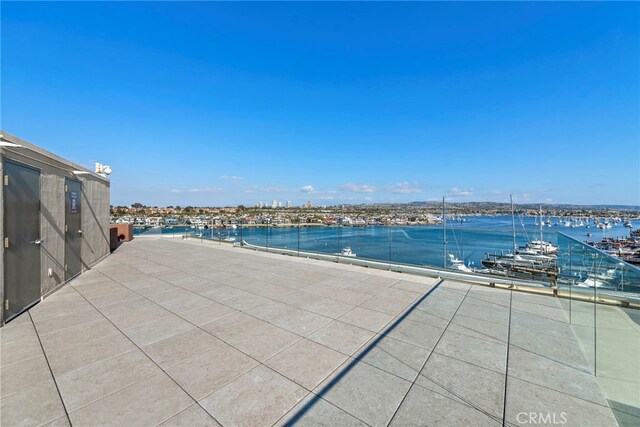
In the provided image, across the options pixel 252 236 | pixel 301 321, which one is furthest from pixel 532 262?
pixel 252 236

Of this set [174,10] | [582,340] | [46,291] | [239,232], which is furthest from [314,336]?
[174,10]

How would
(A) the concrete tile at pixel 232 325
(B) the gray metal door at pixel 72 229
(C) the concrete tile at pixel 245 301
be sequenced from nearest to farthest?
(A) the concrete tile at pixel 232 325 < (C) the concrete tile at pixel 245 301 < (B) the gray metal door at pixel 72 229

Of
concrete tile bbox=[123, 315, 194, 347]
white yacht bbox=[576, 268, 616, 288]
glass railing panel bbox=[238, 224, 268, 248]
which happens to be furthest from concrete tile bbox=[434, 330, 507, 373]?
glass railing panel bbox=[238, 224, 268, 248]

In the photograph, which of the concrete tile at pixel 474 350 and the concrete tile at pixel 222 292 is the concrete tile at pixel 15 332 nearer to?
the concrete tile at pixel 222 292

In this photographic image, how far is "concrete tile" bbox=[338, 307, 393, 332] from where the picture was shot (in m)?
2.89

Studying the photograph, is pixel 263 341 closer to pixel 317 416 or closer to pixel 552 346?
pixel 317 416

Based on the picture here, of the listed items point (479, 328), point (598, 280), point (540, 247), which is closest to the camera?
point (598, 280)

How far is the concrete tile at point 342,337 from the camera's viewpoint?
243 cm

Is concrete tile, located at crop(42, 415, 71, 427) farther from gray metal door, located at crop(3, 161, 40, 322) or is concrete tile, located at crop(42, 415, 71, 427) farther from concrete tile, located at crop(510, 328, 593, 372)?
concrete tile, located at crop(510, 328, 593, 372)

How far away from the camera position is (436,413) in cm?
162

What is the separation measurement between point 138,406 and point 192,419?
1.38 feet

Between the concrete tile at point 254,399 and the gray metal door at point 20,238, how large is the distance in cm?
331

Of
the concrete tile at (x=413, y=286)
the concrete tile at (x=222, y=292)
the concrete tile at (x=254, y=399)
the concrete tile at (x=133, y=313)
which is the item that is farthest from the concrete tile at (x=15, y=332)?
the concrete tile at (x=413, y=286)

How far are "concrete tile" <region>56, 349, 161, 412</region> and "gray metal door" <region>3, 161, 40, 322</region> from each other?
6.90ft
